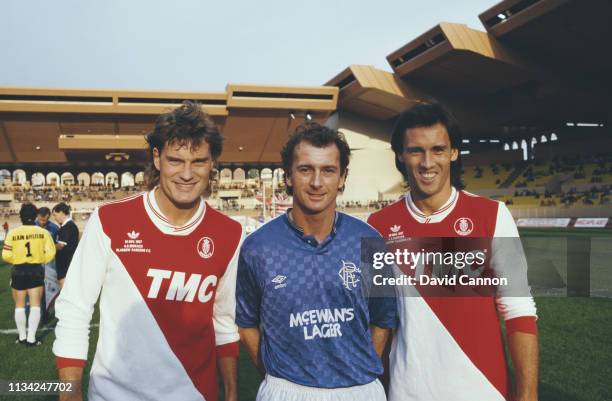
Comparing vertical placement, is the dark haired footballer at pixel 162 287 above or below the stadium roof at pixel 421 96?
below

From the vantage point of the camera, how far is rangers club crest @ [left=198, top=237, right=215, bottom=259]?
2719 mm

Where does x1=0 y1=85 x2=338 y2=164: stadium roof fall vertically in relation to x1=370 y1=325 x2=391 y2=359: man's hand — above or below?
above

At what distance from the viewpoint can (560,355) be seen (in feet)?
20.1

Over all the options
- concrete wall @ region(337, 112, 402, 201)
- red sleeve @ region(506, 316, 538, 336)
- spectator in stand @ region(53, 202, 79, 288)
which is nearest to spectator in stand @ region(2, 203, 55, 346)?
spectator in stand @ region(53, 202, 79, 288)

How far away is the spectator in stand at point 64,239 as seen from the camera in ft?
29.5

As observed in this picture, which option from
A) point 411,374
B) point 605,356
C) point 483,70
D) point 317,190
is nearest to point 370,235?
point 317,190

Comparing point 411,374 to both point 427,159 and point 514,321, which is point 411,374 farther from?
point 427,159

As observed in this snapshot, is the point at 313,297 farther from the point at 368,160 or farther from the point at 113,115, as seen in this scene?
the point at 368,160

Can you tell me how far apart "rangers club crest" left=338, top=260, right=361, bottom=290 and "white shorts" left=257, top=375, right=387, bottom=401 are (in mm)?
495

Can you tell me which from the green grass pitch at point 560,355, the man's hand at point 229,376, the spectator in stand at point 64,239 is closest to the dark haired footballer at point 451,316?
the man's hand at point 229,376

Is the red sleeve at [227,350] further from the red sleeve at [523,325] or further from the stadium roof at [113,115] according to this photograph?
the stadium roof at [113,115]

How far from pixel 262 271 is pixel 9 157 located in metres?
57.9

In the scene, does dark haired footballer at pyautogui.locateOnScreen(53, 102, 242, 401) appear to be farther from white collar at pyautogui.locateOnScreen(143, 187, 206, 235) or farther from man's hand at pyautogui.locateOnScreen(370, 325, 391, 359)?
man's hand at pyautogui.locateOnScreen(370, 325, 391, 359)

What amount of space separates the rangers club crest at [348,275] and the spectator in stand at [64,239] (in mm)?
8033
